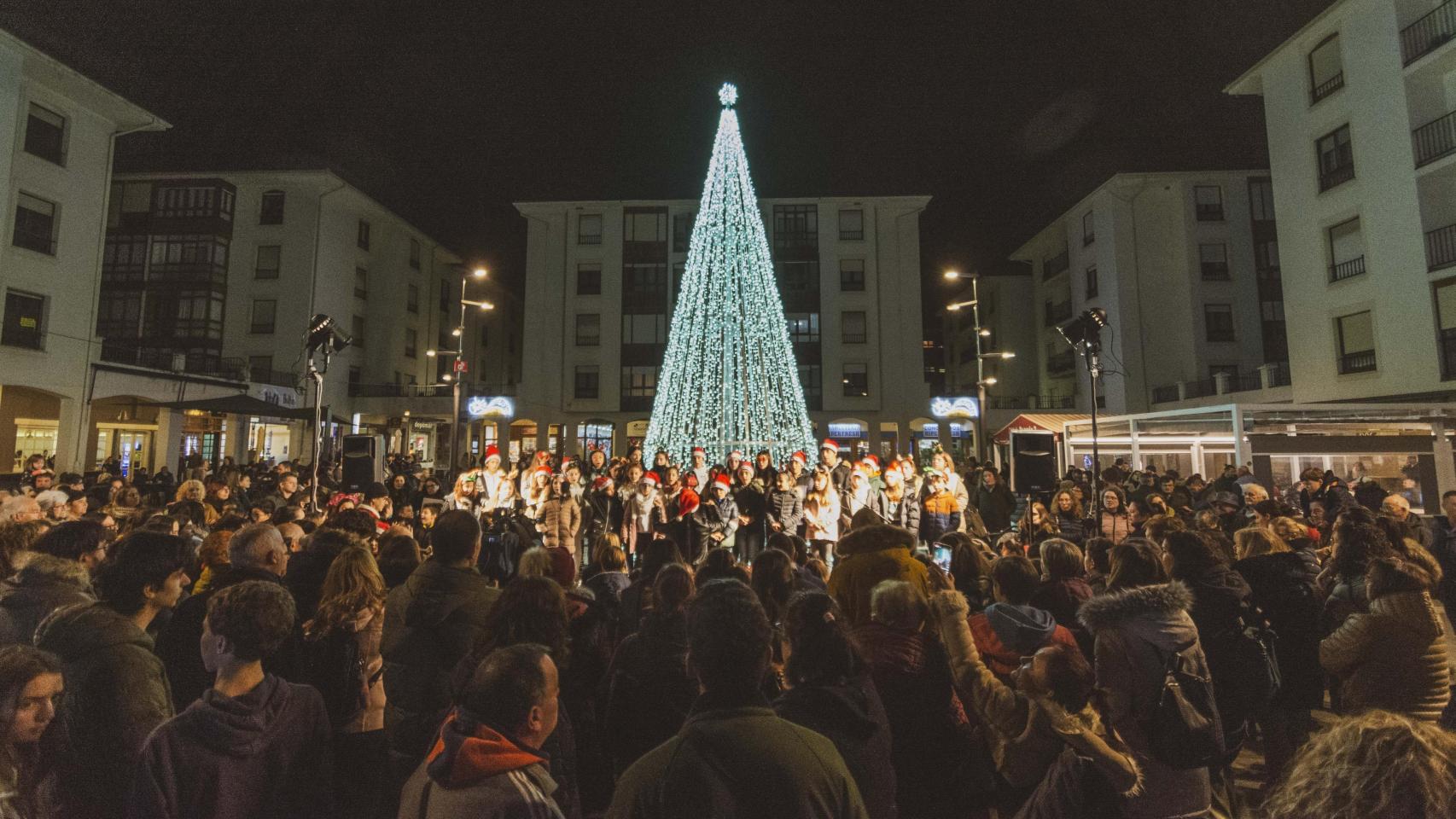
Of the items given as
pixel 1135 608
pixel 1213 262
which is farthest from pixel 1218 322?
pixel 1135 608

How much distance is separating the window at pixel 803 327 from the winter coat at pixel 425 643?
35.1 m

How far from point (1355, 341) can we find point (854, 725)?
2631 cm

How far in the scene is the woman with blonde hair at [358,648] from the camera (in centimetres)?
371

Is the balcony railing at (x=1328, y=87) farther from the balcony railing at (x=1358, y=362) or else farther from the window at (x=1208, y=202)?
the window at (x=1208, y=202)

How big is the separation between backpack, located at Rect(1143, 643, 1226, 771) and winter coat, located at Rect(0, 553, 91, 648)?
4.82m

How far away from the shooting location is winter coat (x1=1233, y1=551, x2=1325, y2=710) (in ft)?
14.0

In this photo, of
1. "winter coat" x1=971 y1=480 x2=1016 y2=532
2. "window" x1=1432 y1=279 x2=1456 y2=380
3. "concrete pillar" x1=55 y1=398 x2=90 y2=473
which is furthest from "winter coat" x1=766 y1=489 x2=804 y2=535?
"concrete pillar" x1=55 y1=398 x2=90 y2=473

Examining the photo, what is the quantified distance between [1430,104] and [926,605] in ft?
85.2

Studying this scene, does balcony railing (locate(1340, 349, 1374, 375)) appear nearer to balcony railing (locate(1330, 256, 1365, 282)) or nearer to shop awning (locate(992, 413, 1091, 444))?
balcony railing (locate(1330, 256, 1365, 282))

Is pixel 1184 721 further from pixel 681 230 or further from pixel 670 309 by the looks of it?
pixel 681 230

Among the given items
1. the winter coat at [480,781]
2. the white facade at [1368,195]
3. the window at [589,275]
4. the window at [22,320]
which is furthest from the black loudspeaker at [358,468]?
the window at [589,275]

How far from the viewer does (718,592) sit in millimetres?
2004

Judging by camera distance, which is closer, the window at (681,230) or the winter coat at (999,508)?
the winter coat at (999,508)

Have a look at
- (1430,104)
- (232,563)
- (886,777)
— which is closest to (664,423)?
(232,563)
